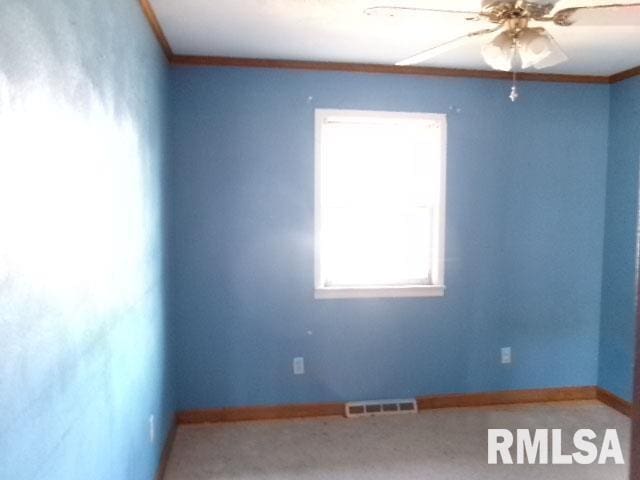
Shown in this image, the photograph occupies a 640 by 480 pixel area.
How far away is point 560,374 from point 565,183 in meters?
1.39

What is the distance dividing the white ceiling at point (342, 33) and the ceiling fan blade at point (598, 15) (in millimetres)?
33

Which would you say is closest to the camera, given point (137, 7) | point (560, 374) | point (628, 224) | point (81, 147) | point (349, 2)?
point (81, 147)

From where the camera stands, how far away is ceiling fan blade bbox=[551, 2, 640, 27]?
175cm

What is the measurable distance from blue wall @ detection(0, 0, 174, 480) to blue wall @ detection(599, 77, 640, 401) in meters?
3.08

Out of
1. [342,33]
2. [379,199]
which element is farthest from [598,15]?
[379,199]

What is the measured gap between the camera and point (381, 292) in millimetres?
3330

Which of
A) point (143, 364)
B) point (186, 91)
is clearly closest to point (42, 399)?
point (143, 364)

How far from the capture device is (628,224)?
11.0ft

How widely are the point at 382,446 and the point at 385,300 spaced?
3.03 feet

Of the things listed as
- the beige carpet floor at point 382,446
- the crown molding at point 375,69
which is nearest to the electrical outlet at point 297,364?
the beige carpet floor at point 382,446

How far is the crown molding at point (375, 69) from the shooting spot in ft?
10.1

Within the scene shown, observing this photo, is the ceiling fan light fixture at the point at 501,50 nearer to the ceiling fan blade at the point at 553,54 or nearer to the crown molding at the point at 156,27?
the ceiling fan blade at the point at 553,54

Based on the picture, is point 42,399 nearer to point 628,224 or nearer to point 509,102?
point 509,102

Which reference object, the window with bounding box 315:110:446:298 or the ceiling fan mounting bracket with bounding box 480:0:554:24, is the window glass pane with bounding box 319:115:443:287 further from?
the ceiling fan mounting bracket with bounding box 480:0:554:24
